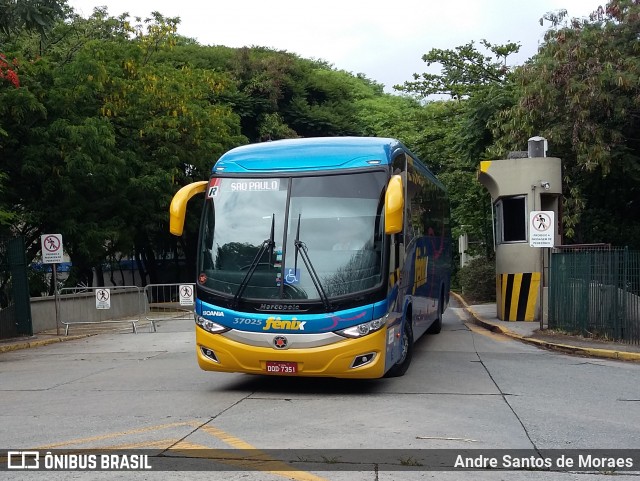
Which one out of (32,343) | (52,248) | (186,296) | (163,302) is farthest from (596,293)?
(163,302)

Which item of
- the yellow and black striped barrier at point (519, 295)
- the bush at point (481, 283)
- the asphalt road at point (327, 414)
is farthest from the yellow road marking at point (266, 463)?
the bush at point (481, 283)

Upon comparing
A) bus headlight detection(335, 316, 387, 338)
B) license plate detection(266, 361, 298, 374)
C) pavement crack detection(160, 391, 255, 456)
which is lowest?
pavement crack detection(160, 391, 255, 456)

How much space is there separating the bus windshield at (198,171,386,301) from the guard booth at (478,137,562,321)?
10.7m

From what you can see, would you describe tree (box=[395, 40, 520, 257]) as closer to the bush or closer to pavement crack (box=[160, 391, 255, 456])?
the bush

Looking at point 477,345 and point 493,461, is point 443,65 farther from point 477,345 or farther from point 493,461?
point 493,461

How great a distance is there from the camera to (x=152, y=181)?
28.2 meters

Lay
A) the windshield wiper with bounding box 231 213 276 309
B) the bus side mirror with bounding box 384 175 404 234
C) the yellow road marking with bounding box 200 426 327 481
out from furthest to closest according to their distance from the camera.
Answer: the windshield wiper with bounding box 231 213 276 309 → the bus side mirror with bounding box 384 175 404 234 → the yellow road marking with bounding box 200 426 327 481

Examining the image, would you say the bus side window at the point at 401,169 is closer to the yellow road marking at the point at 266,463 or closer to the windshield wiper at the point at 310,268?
the windshield wiper at the point at 310,268

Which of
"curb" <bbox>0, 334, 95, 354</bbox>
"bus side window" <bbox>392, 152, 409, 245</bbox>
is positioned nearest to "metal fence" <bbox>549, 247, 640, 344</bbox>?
"bus side window" <bbox>392, 152, 409, 245</bbox>

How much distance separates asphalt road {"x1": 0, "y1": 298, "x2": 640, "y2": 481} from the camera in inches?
264

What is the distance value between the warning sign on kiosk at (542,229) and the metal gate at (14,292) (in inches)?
518

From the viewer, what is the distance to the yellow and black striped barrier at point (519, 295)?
20.0 metres

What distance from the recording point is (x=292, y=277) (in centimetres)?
964

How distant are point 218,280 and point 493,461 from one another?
4.52 meters
